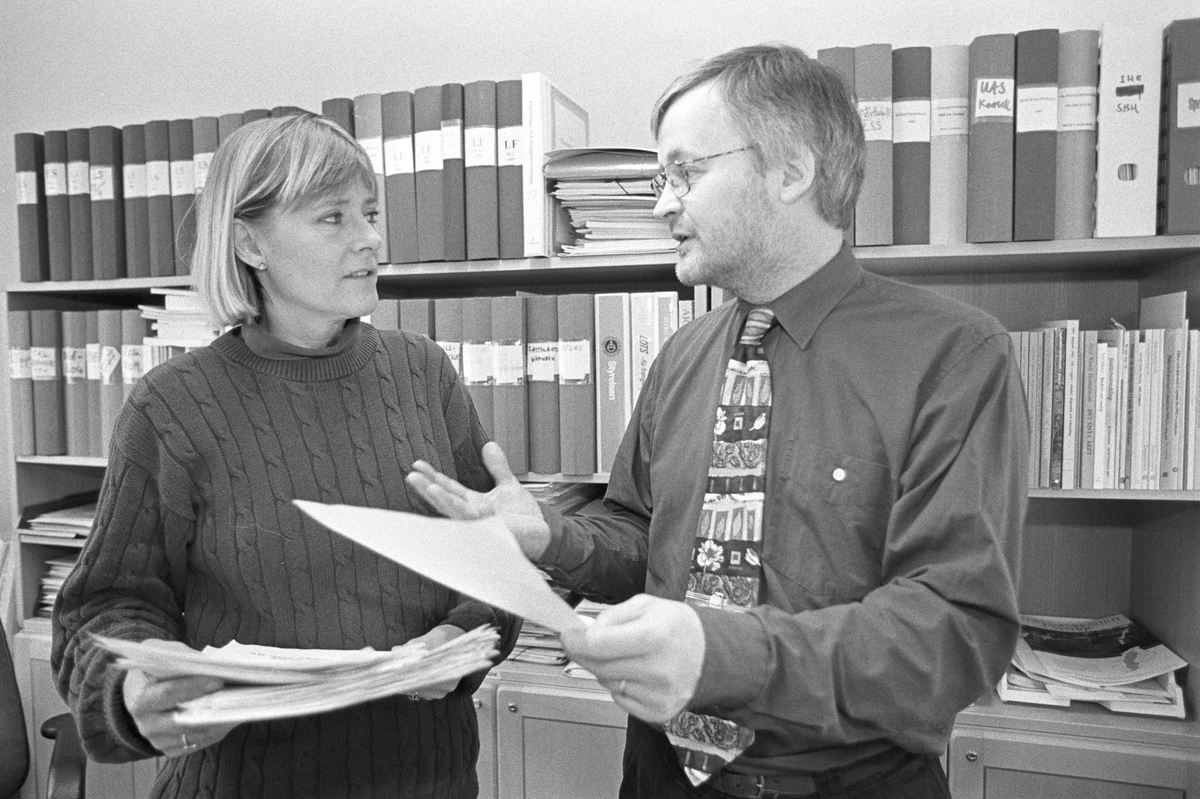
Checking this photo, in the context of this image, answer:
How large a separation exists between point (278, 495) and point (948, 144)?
1.44m

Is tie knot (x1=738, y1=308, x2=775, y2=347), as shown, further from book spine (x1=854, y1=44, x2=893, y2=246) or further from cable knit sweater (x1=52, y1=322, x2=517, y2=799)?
book spine (x1=854, y1=44, x2=893, y2=246)

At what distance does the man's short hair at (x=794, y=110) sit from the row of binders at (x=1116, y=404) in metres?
0.87

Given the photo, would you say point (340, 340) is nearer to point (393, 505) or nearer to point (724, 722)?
point (393, 505)

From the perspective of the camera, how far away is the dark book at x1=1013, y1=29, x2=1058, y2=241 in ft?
5.67

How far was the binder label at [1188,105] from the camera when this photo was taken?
5.49ft

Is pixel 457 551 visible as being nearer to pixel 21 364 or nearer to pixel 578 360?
pixel 578 360

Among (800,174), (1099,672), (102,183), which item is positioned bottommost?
(1099,672)

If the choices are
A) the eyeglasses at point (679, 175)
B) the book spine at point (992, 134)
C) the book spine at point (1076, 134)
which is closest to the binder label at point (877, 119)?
the book spine at point (992, 134)

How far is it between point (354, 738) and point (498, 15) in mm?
1973

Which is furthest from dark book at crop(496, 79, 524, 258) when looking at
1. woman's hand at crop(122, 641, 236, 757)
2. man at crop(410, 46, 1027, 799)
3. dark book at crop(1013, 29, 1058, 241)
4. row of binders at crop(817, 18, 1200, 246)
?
woman's hand at crop(122, 641, 236, 757)

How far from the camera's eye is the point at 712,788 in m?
1.13

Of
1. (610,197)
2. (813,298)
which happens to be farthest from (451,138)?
(813,298)

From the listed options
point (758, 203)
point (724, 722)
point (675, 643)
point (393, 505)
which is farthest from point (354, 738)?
point (758, 203)

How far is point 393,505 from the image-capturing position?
4.14 ft
